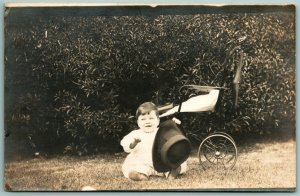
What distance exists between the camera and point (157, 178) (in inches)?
108

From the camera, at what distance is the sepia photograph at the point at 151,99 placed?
2.73m

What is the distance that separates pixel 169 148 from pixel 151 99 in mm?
219

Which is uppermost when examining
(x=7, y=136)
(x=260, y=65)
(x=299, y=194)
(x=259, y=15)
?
(x=259, y=15)

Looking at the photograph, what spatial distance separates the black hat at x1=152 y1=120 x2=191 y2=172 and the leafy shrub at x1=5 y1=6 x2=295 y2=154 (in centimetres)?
6

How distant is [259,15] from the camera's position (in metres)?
2.74

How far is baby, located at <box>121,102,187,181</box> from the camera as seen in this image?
273 cm

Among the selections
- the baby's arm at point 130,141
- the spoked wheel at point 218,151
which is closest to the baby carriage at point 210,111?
the spoked wheel at point 218,151

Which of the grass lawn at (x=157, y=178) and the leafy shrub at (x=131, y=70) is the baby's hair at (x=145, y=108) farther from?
the grass lawn at (x=157, y=178)

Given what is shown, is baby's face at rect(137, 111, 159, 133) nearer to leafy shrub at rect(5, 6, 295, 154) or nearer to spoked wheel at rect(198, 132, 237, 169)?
leafy shrub at rect(5, 6, 295, 154)

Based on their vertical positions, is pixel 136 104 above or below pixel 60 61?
below

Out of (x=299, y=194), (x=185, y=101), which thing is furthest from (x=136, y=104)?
(x=299, y=194)

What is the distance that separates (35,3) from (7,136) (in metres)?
0.57

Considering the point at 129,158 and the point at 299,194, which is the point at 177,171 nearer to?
the point at 129,158

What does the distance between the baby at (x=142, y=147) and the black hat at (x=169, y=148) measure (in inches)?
0.8
